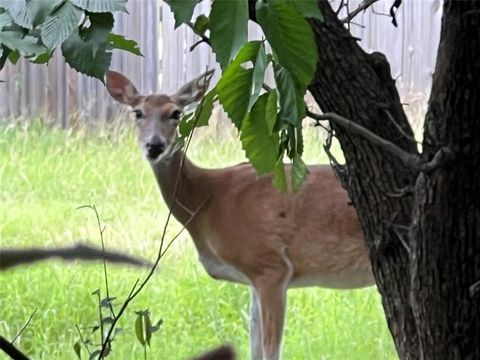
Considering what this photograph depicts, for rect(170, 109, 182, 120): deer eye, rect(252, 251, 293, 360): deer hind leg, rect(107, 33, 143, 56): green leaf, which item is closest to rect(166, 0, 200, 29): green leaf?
rect(107, 33, 143, 56): green leaf

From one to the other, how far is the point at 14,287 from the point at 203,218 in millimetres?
616

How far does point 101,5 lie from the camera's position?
54cm

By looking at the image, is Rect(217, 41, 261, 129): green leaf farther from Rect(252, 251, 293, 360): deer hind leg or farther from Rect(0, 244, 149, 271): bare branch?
Rect(252, 251, 293, 360): deer hind leg

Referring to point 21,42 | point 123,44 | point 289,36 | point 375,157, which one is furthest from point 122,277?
point 289,36

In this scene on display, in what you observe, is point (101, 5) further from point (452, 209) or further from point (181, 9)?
point (452, 209)

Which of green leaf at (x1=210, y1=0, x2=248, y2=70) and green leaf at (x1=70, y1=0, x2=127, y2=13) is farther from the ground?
green leaf at (x1=70, y1=0, x2=127, y2=13)

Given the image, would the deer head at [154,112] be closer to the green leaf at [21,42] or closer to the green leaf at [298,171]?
the green leaf at [298,171]

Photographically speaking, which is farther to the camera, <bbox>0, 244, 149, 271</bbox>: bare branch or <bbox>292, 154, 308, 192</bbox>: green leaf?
<bbox>292, 154, 308, 192</bbox>: green leaf

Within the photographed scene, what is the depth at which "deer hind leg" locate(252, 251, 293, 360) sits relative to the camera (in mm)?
3391

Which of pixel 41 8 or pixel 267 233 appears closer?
pixel 41 8

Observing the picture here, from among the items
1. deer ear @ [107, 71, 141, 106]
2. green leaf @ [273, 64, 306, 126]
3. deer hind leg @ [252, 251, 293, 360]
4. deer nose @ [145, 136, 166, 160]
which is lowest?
deer hind leg @ [252, 251, 293, 360]

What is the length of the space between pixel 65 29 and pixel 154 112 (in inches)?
109

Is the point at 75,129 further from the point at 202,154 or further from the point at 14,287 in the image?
the point at 14,287

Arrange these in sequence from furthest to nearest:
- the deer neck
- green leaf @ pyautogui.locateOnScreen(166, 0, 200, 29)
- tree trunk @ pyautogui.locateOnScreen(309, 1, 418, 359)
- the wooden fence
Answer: the wooden fence < the deer neck < tree trunk @ pyautogui.locateOnScreen(309, 1, 418, 359) < green leaf @ pyautogui.locateOnScreen(166, 0, 200, 29)
